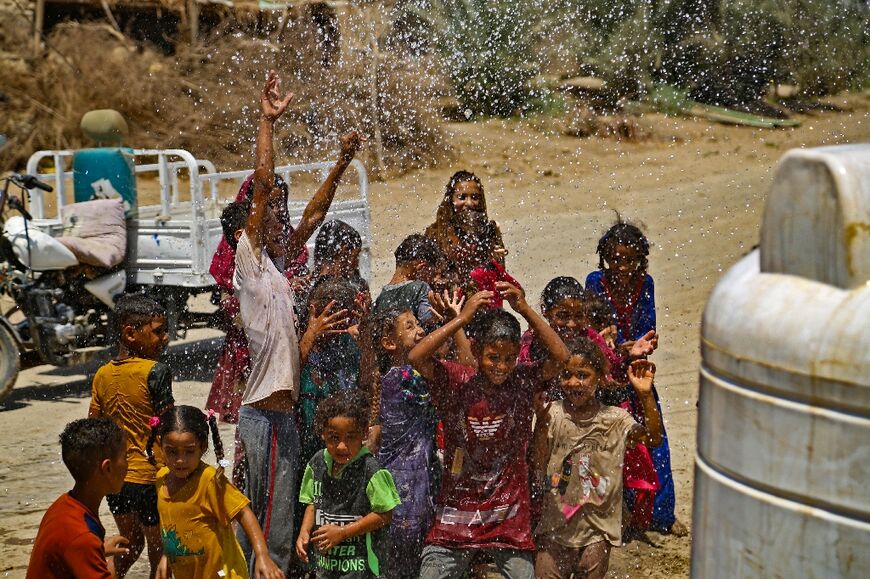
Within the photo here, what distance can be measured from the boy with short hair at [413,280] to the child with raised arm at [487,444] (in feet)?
1.69

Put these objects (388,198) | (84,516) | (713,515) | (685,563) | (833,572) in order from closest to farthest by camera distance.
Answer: (833,572)
(713,515)
(84,516)
(685,563)
(388,198)

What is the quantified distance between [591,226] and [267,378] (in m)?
10.4

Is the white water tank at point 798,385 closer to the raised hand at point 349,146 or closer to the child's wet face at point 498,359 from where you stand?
the child's wet face at point 498,359

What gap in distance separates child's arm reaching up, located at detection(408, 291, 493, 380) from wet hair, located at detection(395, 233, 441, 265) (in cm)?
86

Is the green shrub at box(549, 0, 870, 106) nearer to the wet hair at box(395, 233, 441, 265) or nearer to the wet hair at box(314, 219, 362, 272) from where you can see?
the wet hair at box(314, 219, 362, 272)

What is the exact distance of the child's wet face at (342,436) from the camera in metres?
3.98

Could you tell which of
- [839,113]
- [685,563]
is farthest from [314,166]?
[839,113]

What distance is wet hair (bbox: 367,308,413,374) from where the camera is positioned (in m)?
4.52

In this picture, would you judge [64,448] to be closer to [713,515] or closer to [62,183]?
[713,515]

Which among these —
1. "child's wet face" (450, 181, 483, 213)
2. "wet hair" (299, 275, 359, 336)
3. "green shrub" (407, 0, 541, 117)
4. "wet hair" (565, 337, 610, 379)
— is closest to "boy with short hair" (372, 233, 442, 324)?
"wet hair" (299, 275, 359, 336)

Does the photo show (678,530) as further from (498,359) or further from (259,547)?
(259,547)

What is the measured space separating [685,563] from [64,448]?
283cm

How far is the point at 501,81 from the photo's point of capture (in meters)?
Answer: 19.8

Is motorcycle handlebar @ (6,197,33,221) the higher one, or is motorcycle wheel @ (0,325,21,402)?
motorcycle handlebar @ (6,197,33,221)
